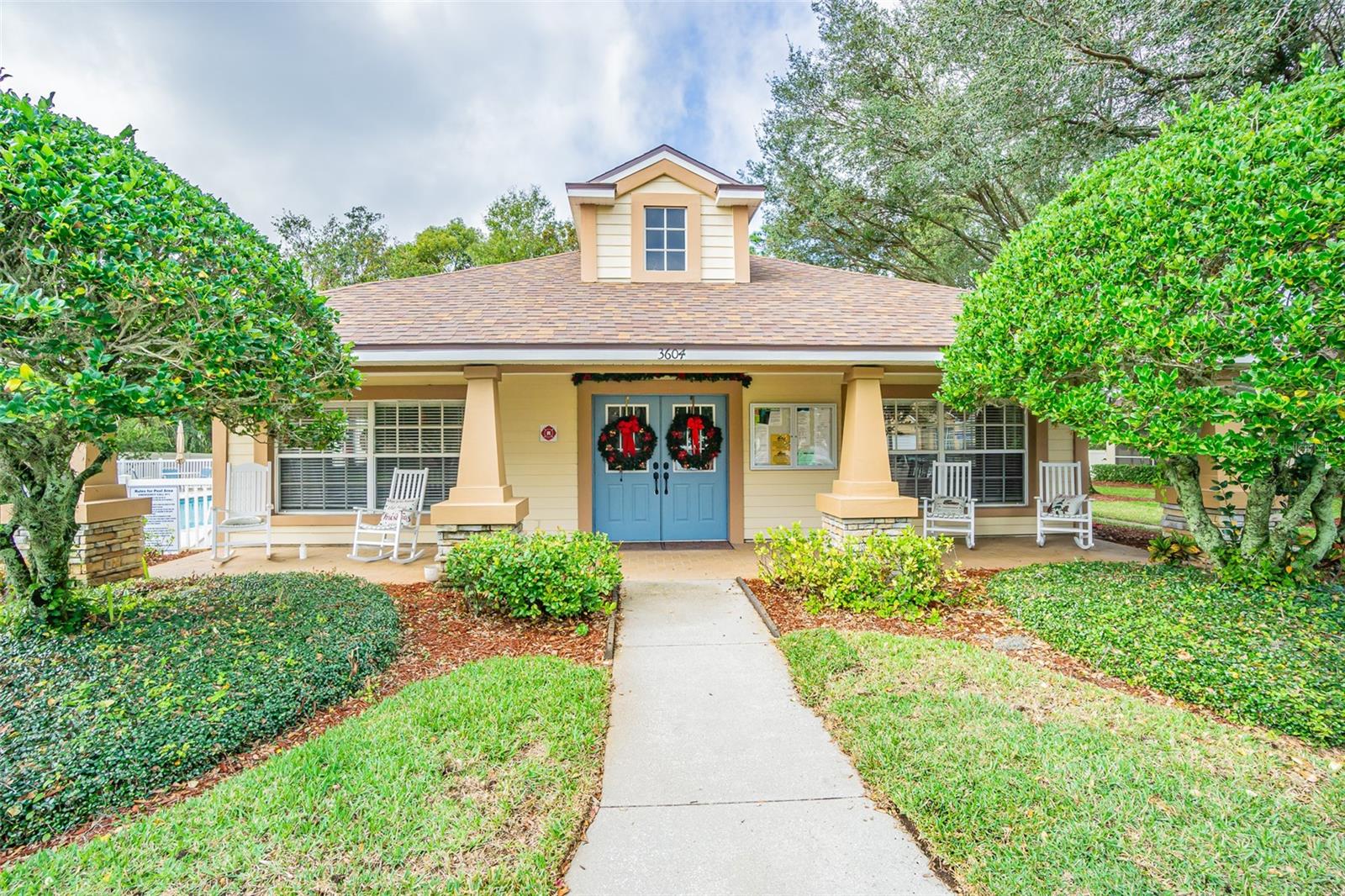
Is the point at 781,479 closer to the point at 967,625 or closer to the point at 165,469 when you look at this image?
the point at 967,625

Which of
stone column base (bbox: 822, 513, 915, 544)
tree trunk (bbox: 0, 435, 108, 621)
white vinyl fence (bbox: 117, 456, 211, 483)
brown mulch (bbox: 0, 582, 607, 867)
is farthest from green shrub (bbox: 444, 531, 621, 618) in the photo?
white vinyl fence (bbox: 117, 456, 211, 483)

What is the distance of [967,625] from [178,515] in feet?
32.9

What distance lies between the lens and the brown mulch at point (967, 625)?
4.14 meters

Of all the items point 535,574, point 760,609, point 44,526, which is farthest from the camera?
point 760,609

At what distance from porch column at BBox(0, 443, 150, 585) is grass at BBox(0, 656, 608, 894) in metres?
4.72

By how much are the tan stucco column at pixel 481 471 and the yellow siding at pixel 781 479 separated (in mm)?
3415

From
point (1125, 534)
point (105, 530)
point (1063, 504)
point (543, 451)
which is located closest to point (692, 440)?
point (543, 451)

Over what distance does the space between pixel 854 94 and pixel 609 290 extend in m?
10.8

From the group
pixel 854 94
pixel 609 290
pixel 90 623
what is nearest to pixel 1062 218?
pixel 609 290

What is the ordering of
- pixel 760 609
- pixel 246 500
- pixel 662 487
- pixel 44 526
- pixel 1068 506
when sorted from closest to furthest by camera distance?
pixel 44 526, pixel 760 609, pixel 246 500, pixel 1068 506, pixel 662 487

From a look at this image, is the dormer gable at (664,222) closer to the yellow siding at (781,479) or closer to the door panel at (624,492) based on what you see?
the yellow siding at (781,479)

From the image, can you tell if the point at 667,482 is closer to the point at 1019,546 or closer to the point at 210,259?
the point at 1019,546

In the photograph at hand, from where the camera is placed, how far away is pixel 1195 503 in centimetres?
518

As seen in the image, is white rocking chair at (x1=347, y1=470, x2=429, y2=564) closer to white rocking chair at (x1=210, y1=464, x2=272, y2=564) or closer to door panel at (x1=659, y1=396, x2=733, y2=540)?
white rocking chair at (x1=210, y1=464, x2=272, y2=564)
